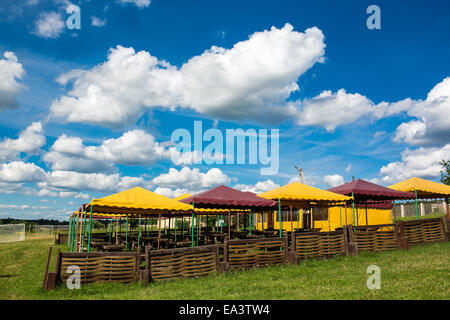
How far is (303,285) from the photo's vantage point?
25.6 ft

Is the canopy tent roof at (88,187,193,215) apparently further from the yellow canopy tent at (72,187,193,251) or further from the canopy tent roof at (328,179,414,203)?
the canopy tent roof at (328,179,414,203)

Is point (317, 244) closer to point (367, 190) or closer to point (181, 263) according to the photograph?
point (367, 190)

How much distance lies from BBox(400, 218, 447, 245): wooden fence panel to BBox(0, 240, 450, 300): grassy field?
3250 millimetres

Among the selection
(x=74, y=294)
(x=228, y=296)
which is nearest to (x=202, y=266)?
(x=228, y=296)

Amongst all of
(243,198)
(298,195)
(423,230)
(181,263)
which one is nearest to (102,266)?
(181,263)

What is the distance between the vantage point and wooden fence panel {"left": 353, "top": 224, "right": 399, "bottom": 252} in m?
13.1

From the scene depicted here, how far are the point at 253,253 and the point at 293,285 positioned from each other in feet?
9.09

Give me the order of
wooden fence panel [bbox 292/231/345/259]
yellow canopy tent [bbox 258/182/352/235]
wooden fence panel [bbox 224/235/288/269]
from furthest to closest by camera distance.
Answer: yellow canopy tent [bbox 258/182/352/235], wooden fence panel [bbox 292/231/345/259], wooden fence panel [bbox 224/235/288/269]

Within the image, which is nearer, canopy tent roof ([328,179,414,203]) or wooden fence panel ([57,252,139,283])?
wooden fence panel ([57,252,139,283])

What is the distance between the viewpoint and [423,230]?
48.2ft

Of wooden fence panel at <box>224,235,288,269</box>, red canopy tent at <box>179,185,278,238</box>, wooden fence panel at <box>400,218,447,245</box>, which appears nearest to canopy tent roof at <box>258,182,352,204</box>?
red canopy tent at <box>179,185,278,238</box>
